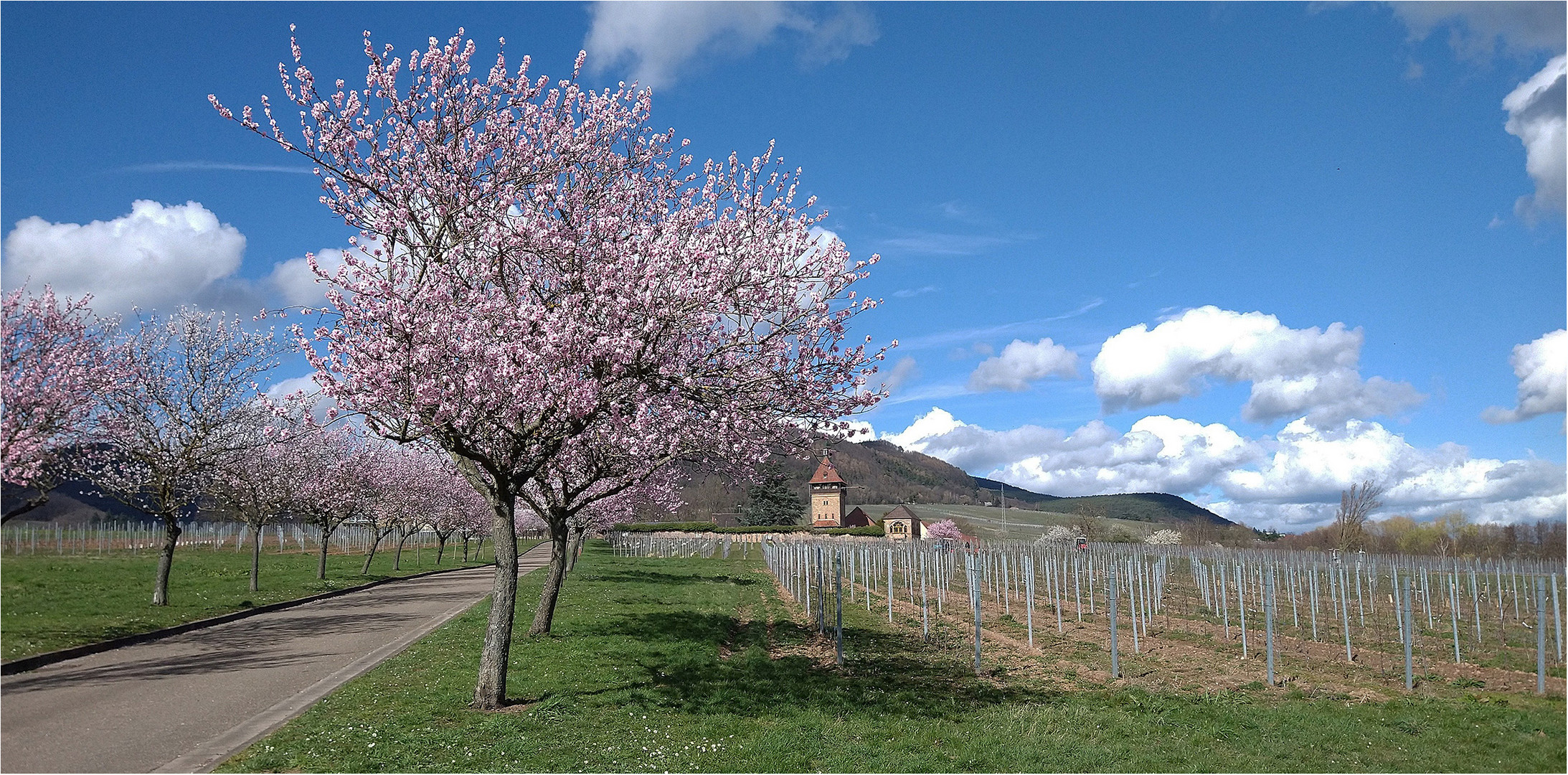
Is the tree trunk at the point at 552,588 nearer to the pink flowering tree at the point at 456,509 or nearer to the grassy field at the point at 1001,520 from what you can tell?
the pink flowering tree at the point at 456,509

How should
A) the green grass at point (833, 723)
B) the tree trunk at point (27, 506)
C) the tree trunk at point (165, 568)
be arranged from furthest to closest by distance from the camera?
the tree trunk at point (165, 568) < the tree trunk at point (27, 506) < the green grass at point (833, 723)

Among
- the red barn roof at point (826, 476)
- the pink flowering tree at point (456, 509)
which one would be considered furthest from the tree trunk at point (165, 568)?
the red barn roof at point (826, 476)

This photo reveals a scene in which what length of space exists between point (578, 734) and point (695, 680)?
396 cm

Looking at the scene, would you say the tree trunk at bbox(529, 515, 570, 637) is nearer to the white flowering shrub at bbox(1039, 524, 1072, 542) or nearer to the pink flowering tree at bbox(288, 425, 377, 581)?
the pink flowering tree at bbox(288, 425, 377, 581)

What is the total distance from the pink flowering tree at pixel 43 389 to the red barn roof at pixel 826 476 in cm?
11109

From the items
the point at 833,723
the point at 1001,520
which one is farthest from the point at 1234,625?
the point at 1001,520

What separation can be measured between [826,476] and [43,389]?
115221 mm

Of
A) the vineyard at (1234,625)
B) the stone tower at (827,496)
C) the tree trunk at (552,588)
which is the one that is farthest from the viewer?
the stone tower at (827,496)

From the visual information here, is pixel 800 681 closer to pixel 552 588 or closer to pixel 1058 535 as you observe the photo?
pixel 552 588

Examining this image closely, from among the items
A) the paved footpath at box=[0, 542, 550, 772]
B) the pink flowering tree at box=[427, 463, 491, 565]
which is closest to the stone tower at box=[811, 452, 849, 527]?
the pink flowering tree at box=[427, 463, 491, 565]

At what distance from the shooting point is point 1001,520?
152375mm

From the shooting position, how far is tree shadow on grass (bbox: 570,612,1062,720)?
12.2 m

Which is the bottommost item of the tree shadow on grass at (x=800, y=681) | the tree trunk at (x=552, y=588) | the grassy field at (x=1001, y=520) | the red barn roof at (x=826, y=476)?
the grassy field at (x=1001, y=520)

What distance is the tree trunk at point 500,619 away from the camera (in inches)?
459
